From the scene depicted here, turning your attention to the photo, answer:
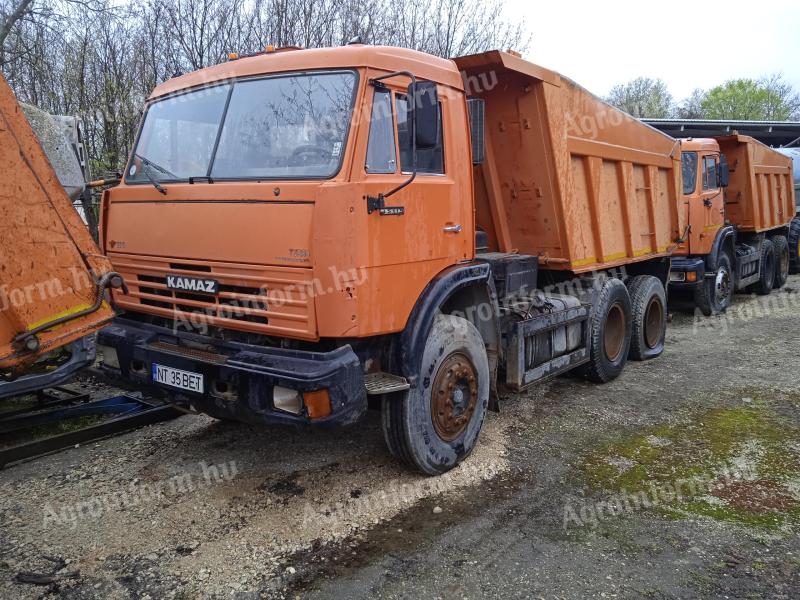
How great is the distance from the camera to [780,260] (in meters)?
13.1

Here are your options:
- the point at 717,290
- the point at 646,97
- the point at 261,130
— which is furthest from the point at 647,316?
the point at 646,97

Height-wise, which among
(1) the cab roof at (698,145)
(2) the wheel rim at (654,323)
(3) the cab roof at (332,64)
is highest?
(1) the cab roof at (698,145)

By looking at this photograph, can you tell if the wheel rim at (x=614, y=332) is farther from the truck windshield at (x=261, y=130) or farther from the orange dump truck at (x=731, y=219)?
the truck windshield at (x=261, y=130)

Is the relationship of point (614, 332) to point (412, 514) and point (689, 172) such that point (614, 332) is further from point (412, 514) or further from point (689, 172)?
point (689, 172)

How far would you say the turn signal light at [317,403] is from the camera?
3.14m

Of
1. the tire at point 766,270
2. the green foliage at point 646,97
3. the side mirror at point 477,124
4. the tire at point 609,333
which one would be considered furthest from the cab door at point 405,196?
the green foliage at point 646,97

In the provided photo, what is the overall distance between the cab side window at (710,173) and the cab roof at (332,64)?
716cm

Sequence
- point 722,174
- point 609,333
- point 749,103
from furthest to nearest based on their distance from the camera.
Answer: point 749,103 → point 722,174 → point 609,333

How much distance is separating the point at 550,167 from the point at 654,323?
3335mm

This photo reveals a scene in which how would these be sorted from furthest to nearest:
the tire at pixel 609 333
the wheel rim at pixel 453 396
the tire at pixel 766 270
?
the tire at pixel 766 270 < the tire at pixel 609 333 < the wheel rim at pixel 453 396

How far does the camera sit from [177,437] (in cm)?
469

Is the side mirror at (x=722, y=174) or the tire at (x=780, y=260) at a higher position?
the side mirror at (x=722, y=174)

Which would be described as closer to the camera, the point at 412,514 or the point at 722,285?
the point at 412,514

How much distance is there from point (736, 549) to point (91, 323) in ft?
11.9
